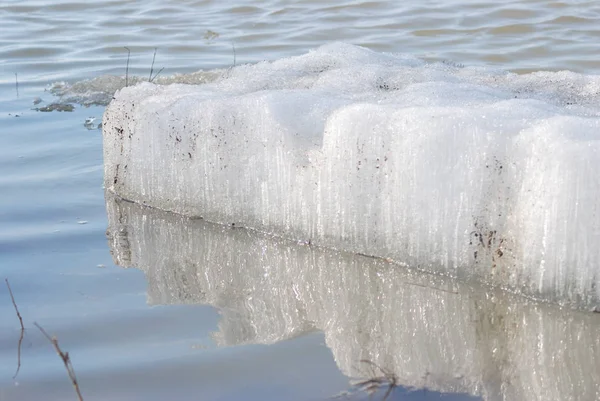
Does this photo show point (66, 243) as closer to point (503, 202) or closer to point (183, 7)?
point (503, 202)

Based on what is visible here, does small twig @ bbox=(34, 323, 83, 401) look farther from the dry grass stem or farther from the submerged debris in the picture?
the submerged debris

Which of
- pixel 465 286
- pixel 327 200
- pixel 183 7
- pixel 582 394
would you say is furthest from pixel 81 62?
pixel 582 394

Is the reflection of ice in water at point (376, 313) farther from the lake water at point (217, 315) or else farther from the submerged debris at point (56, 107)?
the submerged debris at point (56, 107)

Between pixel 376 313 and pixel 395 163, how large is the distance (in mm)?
522

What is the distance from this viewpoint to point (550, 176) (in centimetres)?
278

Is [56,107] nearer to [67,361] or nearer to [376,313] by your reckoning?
[376,313]

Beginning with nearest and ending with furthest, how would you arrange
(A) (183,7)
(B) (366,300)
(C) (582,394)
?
(C) (582,394) < (B) (366,300) < (A) (183,7)

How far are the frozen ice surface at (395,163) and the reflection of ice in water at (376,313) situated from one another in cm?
9

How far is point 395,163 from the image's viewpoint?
316 centimetres

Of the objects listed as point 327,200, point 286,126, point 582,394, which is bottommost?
point 582,394

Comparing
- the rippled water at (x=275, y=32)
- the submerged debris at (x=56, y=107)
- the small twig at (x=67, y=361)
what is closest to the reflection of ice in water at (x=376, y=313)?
the small twig at (x=67, y=361)

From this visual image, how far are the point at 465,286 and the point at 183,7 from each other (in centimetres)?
675

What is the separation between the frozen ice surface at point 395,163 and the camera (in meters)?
2.83

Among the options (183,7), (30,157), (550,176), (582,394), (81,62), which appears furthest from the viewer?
(183,7)
